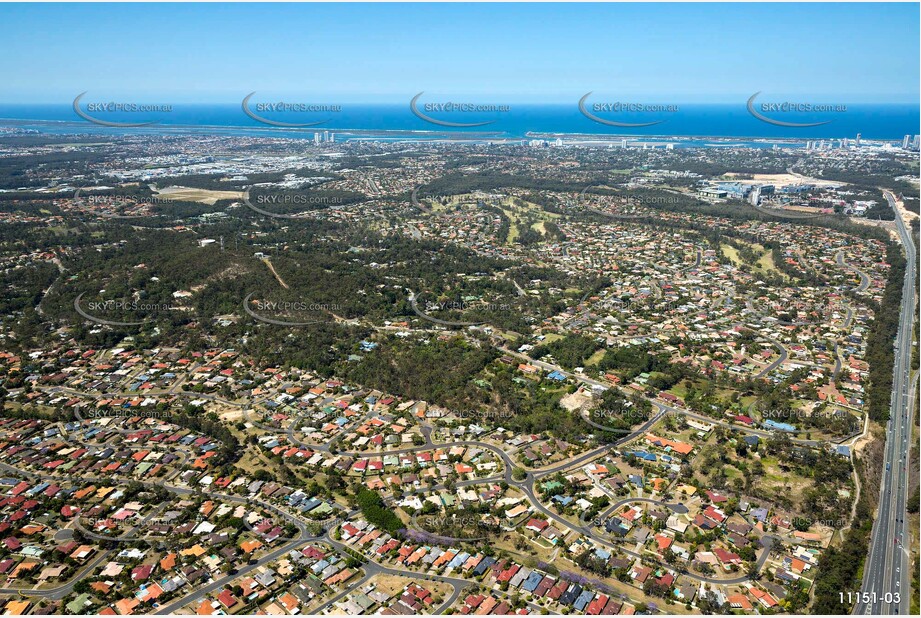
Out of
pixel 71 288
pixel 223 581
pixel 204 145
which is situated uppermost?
pixel 204 145

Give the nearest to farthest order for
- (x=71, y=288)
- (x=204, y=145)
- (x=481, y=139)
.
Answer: (x=71, y=288) < (x=204, y=145) < (x=481, y=139)

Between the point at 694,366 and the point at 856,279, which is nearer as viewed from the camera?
the point at 694,366

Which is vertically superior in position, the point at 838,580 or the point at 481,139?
the point at 481,139

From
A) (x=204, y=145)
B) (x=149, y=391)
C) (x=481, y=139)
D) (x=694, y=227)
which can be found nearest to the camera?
(x=149, y=391)

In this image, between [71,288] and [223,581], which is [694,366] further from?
[71,288]

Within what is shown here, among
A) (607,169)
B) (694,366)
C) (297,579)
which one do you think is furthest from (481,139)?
(297,579)

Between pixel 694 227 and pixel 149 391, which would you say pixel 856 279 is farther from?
pixel 149 391
